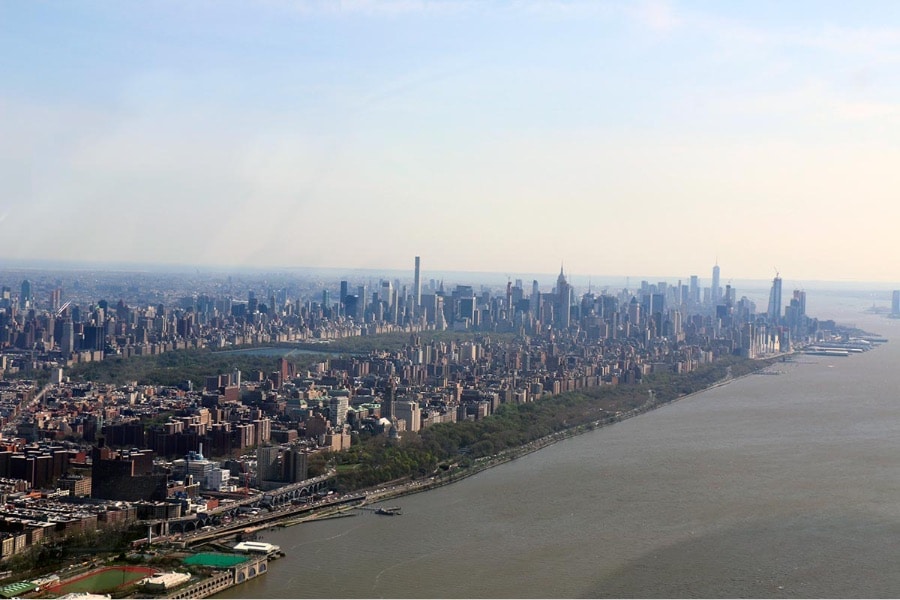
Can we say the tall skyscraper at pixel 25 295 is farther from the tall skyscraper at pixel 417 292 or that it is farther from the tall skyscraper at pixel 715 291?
the tall skyscraper at pixel 715 291

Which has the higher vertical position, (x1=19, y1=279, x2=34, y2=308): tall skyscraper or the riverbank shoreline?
(x1=19, y1=279, x2=34, y2=308): tall skyscraper

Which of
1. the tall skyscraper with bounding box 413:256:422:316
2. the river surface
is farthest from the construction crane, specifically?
the tall skyscraper with bounding box 413:256:422:316

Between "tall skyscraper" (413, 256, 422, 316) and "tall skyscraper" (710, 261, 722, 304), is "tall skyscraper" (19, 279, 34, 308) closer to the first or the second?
"tall skyscraper" (413, 256, 422, 316)

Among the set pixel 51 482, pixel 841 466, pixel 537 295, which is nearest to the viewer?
pixel 51 482

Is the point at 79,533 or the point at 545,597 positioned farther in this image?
the point at 79,533

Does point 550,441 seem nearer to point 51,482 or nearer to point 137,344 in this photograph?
point 51,482

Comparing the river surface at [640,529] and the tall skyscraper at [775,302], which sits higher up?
the tall skyscraper at [775,302]

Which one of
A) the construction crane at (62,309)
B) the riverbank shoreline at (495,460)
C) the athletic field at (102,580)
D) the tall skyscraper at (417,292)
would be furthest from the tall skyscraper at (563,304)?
the athletic field at (102,580)

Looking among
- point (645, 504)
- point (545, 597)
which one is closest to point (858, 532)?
point (645, 504)
